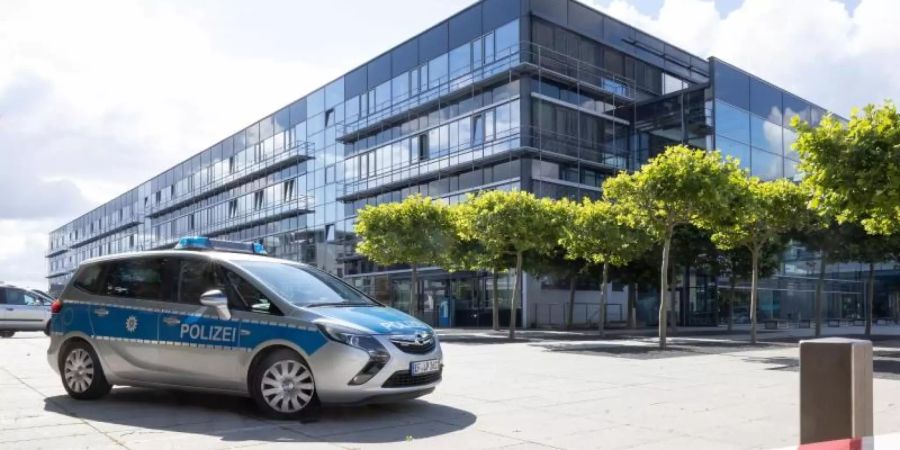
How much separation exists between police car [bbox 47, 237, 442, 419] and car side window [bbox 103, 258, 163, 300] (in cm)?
1

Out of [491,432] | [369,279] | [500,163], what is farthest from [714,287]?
[491,432]

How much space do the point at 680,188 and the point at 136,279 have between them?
1193 centimetres

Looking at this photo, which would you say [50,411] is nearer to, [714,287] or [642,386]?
[642,386]

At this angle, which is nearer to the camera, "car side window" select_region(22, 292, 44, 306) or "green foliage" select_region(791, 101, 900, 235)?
"green foliage" select_region(791, 101, 900, 235)

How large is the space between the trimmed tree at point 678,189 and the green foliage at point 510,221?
427 cm

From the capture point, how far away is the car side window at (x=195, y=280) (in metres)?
7.82

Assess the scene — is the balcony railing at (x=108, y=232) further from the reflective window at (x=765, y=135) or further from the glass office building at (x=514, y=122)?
the reflective window at (x=765, y=135)

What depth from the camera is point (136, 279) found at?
8281mm

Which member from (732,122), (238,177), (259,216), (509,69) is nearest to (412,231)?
(509,69)

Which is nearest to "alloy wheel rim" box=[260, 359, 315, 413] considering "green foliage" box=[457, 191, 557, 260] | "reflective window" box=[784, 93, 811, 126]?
"green foliage" box=[457, 191, 557, 260]

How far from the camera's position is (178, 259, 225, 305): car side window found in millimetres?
7820

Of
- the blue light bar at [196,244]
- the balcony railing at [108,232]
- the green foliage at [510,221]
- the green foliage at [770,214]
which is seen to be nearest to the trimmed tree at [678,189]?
the green foliage at [770,214]

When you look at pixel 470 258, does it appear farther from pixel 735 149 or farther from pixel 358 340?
pixel 358 340

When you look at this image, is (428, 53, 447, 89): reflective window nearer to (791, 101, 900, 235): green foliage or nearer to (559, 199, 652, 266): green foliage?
(559, 199, 652, 266): green foliage
